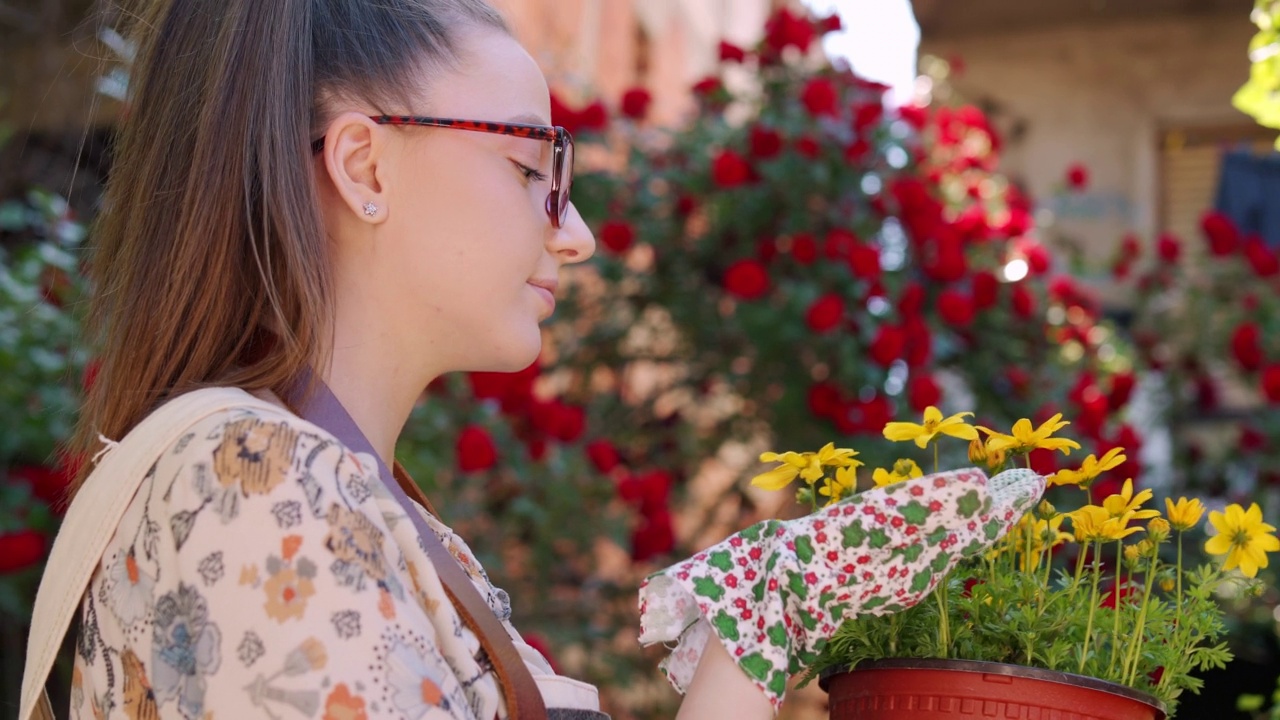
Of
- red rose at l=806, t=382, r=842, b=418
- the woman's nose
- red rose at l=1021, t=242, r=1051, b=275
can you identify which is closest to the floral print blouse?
the woman's nose

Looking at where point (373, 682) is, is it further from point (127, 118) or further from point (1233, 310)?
point (1233, 310)

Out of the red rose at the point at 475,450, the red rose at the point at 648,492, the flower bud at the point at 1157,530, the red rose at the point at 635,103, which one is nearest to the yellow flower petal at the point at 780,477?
the flower bud at the point at 1157,530

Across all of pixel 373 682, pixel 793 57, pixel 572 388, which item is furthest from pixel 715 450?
pixel 373 682

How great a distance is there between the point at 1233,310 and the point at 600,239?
2725 millimetres

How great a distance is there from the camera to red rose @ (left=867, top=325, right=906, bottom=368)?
13.5ft

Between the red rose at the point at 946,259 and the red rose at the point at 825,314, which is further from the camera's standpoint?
the red rose at the point at 946,259

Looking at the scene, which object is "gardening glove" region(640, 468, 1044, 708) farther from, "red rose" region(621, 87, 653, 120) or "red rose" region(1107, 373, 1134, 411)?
"red rose" region(621, 87, 653, 120)

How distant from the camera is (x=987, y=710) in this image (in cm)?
120

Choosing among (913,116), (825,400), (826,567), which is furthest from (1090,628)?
(913,116)

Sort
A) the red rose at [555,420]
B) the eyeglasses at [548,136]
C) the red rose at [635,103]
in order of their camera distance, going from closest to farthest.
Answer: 1. the eyeglasses at [548,136]
2. the red rose at [555,420]
3. the red rose at [635,103]

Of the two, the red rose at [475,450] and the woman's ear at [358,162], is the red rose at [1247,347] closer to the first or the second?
the red rose at [475,450]

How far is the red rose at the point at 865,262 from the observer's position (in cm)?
418

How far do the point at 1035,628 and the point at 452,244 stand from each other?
0.65 meters

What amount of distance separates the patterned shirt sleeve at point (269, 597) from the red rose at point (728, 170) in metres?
3.36
